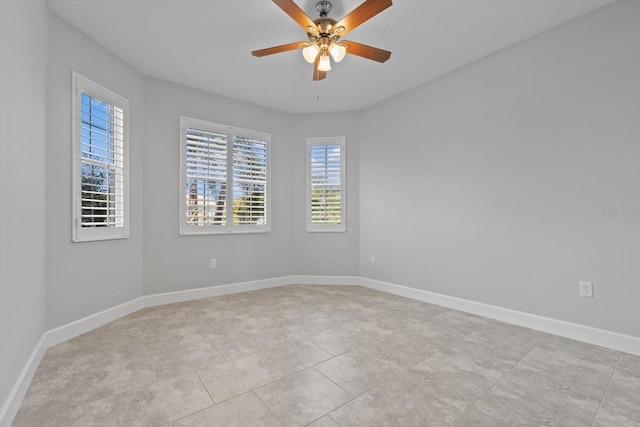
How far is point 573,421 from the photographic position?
161 centimetres

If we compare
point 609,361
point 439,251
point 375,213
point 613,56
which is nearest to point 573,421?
point 609,361

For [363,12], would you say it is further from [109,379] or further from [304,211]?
[304,211]

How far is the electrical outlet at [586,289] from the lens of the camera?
2592mm

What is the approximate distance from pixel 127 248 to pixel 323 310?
95.2 inches

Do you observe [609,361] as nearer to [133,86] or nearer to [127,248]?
[127,248]

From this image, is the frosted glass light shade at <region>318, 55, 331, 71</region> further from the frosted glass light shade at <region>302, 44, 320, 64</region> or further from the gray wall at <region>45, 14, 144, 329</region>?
the gray wall at <region>45, 14, 144, 329</region>

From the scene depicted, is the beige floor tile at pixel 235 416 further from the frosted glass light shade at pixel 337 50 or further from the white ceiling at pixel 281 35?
the white ceiling at pixel 281 35

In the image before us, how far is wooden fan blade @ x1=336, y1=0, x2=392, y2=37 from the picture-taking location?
6.49 feet

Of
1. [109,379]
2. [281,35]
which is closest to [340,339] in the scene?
[109,379]

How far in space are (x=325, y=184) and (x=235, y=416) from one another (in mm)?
3741

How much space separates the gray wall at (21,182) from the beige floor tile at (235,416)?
99 cm

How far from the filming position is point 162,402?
176 centimetres

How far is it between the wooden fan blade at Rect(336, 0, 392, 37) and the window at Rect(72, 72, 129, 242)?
2.57 meters

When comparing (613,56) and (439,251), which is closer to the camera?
(613,56)
